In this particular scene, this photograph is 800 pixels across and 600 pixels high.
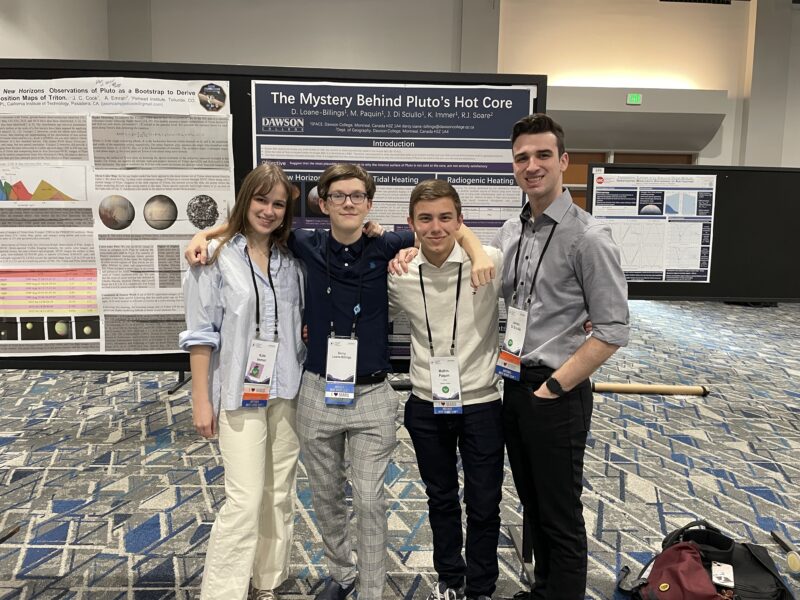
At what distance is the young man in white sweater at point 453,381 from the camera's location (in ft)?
5.72

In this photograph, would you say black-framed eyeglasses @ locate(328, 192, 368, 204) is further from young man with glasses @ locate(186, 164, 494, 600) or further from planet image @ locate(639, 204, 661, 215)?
planet image @ locate(639, 204, 661, 215)

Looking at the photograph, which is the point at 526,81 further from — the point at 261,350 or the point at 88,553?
the point at 88,553

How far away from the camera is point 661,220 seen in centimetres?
349

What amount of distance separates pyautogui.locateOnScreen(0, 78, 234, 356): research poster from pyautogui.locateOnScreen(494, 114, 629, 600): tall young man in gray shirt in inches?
50.5

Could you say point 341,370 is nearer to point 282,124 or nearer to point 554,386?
point 554,386

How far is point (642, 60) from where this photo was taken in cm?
935

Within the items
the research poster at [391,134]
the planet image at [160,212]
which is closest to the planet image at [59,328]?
the planet image at [160,212]

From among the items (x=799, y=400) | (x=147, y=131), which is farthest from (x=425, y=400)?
(x=799, y=400)

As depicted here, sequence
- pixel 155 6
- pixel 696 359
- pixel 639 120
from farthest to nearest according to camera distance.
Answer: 1. pixel 639 120
2. pixel 155 6
3. pixel 696 359

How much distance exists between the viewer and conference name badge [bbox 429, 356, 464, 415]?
68.4 inches

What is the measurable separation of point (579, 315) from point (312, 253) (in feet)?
2.96

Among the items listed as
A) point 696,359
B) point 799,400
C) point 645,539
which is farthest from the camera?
point 696,359

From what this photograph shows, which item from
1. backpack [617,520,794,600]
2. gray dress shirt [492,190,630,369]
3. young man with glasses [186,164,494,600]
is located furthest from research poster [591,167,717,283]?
young man with glasses [186,164,494,600]

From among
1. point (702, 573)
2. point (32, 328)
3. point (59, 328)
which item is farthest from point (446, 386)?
point (32, 328)
